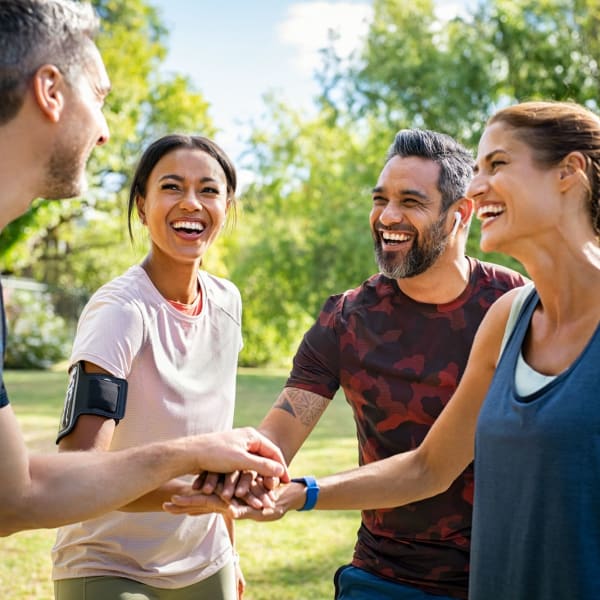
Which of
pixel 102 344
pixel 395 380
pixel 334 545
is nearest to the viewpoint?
pixel 102 344

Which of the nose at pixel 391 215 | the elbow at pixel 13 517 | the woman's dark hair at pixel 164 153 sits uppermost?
the woman's dark hair at pixel 164 153

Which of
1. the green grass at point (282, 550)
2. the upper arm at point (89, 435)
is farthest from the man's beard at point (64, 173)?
the green grass at point (282, 550)

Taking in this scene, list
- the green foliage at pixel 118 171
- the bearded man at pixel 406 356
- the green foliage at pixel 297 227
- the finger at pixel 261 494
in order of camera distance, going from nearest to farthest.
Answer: the finger at pixel 261 494
the bearded man at pixel 406 356
the green foliage at pixel 118 171
the green foliage at pixel 297 227

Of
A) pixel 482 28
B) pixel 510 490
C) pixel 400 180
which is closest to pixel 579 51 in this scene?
pixel 482 28

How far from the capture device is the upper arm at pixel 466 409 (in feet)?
9.03

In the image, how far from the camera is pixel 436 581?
10.8ft

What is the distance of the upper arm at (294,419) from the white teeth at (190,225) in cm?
76

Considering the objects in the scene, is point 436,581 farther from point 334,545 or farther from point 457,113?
point 457,113

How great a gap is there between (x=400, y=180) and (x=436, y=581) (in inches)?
65.3

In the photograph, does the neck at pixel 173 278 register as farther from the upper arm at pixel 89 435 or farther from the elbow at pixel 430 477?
the elbow at pixel 430 477

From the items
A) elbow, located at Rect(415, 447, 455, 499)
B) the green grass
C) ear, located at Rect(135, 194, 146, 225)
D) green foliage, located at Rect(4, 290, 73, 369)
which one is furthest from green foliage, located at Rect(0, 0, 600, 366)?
elbow, located at Rect(415, 447, 455, 499)

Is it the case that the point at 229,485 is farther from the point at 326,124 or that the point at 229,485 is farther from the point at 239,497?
the point at 326,124

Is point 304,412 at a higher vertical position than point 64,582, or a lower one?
higher

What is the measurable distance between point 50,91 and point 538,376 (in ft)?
4.79
